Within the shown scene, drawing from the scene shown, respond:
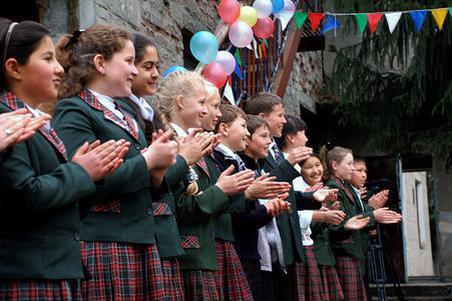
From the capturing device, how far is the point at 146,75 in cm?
348

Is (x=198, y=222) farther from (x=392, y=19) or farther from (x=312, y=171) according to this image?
(x=392, y=19)

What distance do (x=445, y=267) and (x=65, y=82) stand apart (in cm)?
1069

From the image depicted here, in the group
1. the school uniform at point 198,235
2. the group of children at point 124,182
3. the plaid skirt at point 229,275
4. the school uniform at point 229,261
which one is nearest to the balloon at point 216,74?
the group of children at point 124,182

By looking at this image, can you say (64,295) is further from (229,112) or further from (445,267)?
(445,267)

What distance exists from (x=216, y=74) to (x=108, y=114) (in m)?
3.15

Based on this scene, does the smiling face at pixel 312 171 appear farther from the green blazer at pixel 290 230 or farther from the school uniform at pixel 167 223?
the school uniform at pixel 167 223

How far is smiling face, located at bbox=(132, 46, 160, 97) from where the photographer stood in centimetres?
347

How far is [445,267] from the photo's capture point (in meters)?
12.9

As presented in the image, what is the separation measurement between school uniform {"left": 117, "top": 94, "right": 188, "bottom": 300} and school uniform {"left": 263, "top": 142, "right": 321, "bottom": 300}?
1396 millimetres

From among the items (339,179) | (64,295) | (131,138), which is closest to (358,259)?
(339,179)

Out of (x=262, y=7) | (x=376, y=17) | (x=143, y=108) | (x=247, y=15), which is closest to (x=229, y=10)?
(x=247, y=15)

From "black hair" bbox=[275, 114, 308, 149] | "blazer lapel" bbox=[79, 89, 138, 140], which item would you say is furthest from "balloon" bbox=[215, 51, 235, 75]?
"blazer lapel" bbox=[79, 89, 138, 140]

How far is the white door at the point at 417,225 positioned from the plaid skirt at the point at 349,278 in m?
9.71

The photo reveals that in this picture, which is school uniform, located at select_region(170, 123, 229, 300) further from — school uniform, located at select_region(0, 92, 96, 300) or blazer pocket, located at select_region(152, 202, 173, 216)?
school uniform, located at select_region(0, 92, 96, 300)
